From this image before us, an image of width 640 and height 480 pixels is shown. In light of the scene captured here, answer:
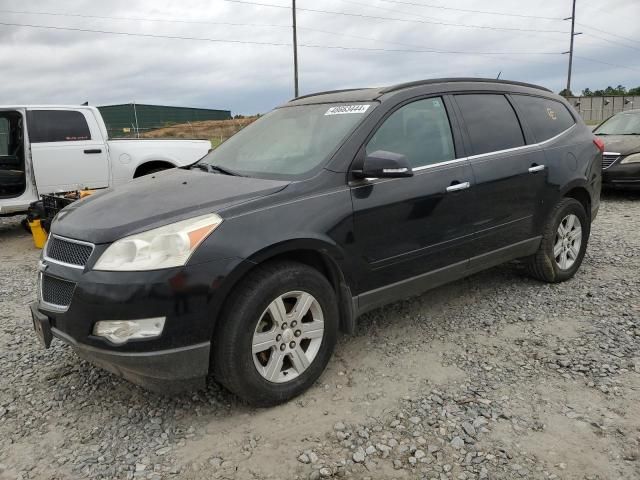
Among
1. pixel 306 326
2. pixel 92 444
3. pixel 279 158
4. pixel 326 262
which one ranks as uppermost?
pixel 279 158

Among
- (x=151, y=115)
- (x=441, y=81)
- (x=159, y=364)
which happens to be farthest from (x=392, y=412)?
(x=151, y=115)

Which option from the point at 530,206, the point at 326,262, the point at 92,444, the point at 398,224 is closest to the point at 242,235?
the point at 326,262

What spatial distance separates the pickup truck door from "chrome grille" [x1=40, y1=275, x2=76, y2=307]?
5.00 metres

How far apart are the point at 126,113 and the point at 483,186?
3940 centimetres

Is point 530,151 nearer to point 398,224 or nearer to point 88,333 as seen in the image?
point 398,224

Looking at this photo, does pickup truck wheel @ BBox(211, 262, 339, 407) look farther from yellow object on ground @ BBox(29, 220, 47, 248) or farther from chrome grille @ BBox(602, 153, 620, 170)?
chrome grille @ BBox(602, 153, 620, 170)

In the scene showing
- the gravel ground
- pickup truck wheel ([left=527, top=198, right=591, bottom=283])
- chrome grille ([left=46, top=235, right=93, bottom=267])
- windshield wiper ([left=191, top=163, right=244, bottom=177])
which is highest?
windshield wiper ([left=191, top=163, right=244, bottom=177])

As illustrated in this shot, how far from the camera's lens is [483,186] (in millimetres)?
3754

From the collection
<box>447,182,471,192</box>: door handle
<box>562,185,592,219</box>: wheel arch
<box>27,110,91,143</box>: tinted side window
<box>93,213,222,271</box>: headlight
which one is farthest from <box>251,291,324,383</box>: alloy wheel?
<box>27,110,91,143</box>: tinted side window

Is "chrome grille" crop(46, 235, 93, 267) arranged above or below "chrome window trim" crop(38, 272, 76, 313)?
above

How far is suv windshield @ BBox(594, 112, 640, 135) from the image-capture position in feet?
31.6

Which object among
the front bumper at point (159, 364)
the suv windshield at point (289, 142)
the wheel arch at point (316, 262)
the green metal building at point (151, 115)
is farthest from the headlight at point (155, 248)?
the green metal building at point (151, 115)

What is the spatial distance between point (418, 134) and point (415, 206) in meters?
0.56

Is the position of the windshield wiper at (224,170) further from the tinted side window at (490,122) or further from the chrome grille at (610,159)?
the chrome grille at (610,159)
